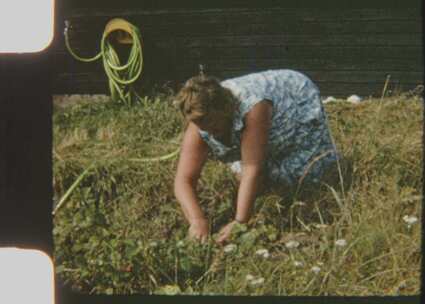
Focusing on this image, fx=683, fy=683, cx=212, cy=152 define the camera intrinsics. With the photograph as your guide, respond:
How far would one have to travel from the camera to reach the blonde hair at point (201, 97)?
70.9 inches

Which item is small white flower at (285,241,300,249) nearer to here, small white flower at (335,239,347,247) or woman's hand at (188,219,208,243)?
small white flower at (335,239,347,247)

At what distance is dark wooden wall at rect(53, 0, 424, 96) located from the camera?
5.94ft

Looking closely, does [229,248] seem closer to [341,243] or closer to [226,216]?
[226,216]

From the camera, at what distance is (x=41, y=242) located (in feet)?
6.15

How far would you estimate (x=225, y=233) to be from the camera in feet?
5.95

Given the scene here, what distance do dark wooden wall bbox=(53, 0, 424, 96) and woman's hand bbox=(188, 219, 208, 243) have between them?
385 millimetres

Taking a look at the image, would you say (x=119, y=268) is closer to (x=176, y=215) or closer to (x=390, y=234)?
(x=176, y=215)

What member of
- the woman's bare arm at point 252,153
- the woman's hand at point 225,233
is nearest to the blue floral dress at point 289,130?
the woman's bare arm at point 252,153

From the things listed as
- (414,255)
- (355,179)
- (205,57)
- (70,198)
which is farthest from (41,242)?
(414,255)

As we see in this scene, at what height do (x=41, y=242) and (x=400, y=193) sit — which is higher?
(x=400, y=193)

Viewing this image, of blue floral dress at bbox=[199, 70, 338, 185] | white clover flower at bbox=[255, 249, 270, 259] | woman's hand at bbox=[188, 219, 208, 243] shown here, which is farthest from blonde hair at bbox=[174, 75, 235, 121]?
white clover flower at bbox=[255, 249, 270, 259]

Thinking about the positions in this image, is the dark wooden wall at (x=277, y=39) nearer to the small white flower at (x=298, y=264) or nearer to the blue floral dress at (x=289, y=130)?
the blue floral dress at (x=289, y=130)

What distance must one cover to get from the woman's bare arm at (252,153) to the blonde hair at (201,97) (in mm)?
80

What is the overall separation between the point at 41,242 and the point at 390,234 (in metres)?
0.93
